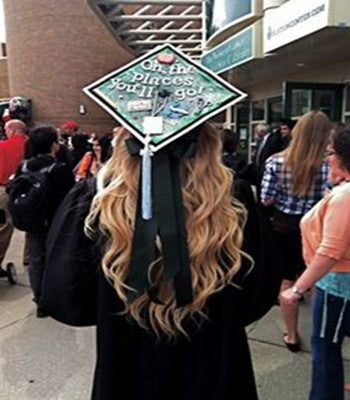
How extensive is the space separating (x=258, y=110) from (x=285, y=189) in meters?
10.4

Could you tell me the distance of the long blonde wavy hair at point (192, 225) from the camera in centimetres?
146

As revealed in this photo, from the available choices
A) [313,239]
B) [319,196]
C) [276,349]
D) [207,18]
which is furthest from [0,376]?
[207,18]

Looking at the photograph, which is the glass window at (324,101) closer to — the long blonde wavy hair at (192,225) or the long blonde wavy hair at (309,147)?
the long blonde wavy hair at (309,147)

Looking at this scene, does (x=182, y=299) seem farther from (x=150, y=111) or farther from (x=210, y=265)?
(x=150, y=111)

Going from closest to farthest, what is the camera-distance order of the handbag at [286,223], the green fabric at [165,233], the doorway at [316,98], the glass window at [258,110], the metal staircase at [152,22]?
1. the green fabric at [165,233]
2. the handbag at [286,223]
3. the doorway at [316,98]
4. the metal staircase at [152,22]
5. the glass window at [258,110]

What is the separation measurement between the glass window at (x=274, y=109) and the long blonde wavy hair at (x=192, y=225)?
35.6 feet

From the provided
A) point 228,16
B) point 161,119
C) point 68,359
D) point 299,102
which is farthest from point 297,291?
point 228,16

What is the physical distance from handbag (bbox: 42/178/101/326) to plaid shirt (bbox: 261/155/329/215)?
224 cm

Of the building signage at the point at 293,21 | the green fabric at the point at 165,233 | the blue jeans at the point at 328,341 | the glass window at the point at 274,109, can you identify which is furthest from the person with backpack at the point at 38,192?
the glass window at the point at 274,109

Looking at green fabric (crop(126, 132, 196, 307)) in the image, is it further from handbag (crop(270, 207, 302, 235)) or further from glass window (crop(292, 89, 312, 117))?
glass window (crop(292, 89, 312, 117))

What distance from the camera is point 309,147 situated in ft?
11.4

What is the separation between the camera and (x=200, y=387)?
63.4 inches

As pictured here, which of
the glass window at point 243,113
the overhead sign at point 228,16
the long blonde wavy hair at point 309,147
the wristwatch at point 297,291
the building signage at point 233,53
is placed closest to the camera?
the wristwatch at point 297,291

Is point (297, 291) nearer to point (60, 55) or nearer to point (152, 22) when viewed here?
point (152, 22)
